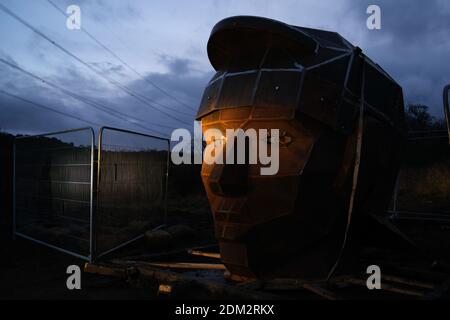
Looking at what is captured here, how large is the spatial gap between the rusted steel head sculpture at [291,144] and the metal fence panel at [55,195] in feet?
9.91

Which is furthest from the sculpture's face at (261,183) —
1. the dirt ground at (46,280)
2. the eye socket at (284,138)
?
the dirt ground at (46,280)

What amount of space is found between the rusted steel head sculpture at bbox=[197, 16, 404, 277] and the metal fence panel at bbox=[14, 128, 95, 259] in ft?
9.91

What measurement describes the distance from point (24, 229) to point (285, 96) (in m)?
8.36

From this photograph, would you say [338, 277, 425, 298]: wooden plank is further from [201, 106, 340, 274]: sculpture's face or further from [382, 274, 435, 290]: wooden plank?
[201, 106, 340, 274]: sculpture's face

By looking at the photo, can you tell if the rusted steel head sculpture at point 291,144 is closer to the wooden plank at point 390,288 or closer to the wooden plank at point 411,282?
the wooden plank at point 390,288

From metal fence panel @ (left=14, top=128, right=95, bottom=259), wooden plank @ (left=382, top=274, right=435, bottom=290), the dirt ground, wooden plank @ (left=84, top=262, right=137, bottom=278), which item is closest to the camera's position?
wooden plank @ (left=382, top=274, right=435, bottom=290)

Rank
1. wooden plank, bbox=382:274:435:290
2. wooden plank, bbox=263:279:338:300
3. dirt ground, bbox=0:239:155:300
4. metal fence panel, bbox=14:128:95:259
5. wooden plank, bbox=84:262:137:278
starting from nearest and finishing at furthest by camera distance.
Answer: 1. wooden plank, bbox=263:279:338:300
2. wooden plank, bbox=382:274:435:290
3. dirt ground, bbox=0:239:155:300
4. wooden plank, bbox=84:262:137:278
5. metal fence panel, bbox=14:128:95:259

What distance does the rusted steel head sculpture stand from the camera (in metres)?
5.36

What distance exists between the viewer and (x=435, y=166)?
1984 cm

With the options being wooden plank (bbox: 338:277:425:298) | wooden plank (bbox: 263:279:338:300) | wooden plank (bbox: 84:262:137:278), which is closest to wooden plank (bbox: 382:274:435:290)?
wooden plank (bbox: 338:277:425:298)

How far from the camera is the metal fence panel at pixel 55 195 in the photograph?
27.9 ft

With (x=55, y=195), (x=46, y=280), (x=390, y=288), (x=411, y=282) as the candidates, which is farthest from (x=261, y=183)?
(x=55, y=195)

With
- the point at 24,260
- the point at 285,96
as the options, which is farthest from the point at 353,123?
the point at 24,260

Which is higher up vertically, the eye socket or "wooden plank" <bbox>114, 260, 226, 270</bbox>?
the eye socket
